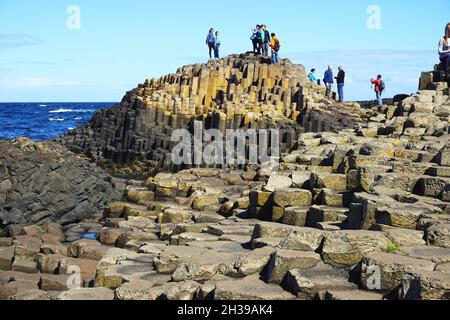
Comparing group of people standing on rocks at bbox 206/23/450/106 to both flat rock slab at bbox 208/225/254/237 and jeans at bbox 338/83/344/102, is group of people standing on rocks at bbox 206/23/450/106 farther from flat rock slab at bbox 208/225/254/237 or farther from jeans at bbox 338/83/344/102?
flat rock slab at bbox 208/225/254/237

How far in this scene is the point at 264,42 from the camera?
40719mm

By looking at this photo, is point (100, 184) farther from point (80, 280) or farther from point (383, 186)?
point (383, 186)

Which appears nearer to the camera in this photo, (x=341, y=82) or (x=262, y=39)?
(x=341, y=82)

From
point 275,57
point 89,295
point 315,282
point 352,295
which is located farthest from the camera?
point 275,57

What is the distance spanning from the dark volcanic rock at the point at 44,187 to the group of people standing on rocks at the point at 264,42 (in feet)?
58.8

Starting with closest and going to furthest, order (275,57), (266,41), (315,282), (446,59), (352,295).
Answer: (352,295) → (315,282) → (446,59) → (275,57) → (266,41)

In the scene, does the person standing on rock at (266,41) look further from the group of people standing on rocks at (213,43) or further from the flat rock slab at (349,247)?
the flat rock slab at (349,247)

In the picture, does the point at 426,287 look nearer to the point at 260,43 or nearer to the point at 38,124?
the point at 260,43

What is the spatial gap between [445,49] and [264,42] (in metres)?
14.6

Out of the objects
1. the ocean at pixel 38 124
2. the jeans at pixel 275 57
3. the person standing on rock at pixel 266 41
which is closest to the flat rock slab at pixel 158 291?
the ocean at pixel 38 124

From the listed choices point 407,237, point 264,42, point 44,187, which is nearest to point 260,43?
point 264,42

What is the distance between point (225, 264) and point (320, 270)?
1.39m
